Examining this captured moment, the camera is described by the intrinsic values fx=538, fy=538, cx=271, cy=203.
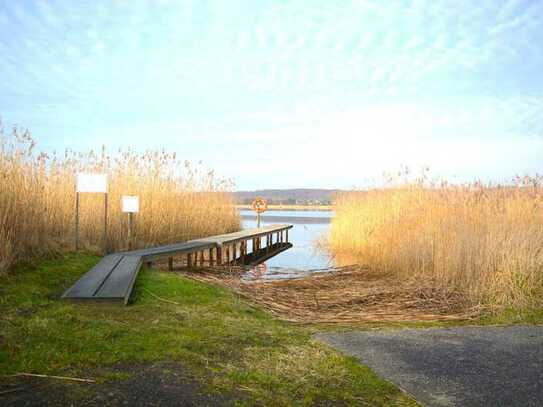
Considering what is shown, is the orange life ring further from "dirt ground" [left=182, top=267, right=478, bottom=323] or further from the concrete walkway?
the concrete walkway

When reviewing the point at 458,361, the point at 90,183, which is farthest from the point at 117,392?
the point at 90,183

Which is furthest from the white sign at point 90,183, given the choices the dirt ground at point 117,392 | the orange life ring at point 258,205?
the orange life ring at point 258,205

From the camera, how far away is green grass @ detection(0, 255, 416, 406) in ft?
8.79

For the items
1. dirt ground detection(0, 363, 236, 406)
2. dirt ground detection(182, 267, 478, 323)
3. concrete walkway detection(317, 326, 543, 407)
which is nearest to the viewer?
dirt ground detection(0, 363, 236, 406)

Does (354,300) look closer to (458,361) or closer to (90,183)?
(458,361)

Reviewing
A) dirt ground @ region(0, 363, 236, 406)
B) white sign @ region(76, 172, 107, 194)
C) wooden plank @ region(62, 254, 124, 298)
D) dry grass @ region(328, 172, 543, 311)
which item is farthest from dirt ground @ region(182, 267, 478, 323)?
dirt ground @ region(0, 363, 236, 406)

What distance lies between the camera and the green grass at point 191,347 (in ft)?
8.79

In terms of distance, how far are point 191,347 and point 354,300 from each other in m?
3.09

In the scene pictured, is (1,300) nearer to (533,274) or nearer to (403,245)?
(533,274)

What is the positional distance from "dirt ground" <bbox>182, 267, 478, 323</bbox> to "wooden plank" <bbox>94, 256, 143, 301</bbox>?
1199mm

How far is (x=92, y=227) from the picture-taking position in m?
8.88

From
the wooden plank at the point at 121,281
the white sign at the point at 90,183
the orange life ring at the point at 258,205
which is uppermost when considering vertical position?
Result: the white sign at the point at 90,183

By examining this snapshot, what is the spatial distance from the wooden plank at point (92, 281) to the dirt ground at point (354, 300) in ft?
4.57

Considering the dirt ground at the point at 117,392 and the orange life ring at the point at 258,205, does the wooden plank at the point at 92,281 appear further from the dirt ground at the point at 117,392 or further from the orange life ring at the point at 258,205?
the orange life ring at the point at 258,205
